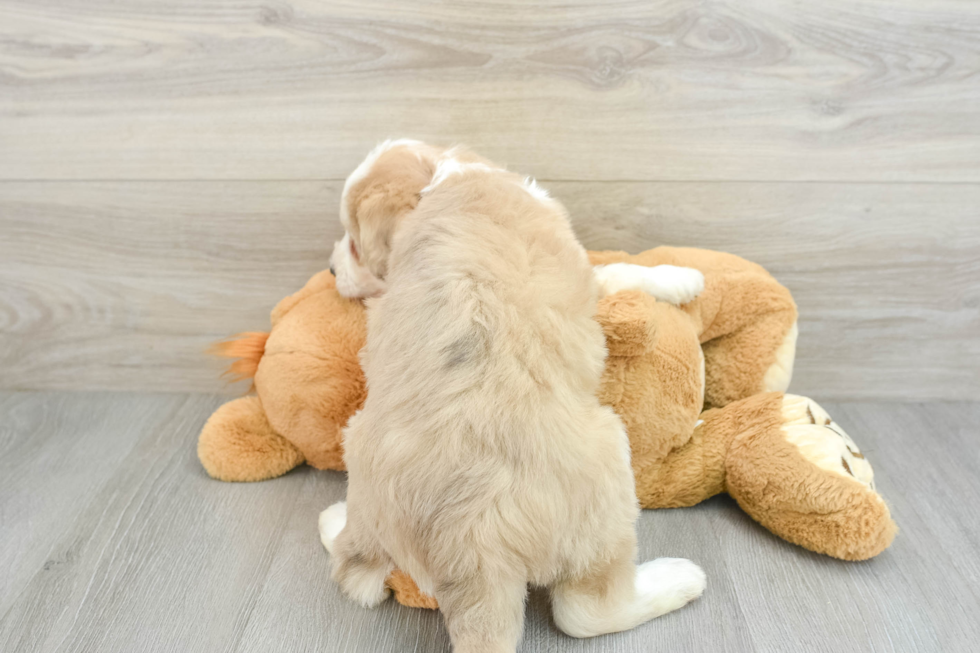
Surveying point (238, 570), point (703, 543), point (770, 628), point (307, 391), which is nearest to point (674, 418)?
point (703, 543)

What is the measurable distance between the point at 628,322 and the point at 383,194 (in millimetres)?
421

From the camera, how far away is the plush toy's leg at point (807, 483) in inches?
43.1

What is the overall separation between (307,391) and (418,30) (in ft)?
2.44

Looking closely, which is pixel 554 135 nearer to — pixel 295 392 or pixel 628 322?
pixel 628 322

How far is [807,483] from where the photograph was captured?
1114mm

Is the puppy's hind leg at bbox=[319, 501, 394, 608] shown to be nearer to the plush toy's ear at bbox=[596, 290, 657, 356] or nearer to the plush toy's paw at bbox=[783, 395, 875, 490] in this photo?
the plush toy's ear at bbox=[596, 290, 657, 356]

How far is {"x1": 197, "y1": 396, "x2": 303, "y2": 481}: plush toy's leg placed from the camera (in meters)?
1.38

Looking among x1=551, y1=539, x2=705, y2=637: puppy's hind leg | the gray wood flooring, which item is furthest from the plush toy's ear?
the gray wood flooring

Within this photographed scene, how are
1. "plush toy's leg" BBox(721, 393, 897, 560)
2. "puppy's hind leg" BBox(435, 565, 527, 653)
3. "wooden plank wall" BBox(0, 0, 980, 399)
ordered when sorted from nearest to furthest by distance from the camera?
"puppy's hind leg" BBox(435, 565, 527, 653) → "plush toy's leg" BBox(721, 393, 897, 560) → "wooden plank wall" BBox(0, 0, 980, 399)

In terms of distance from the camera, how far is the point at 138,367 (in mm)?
1697

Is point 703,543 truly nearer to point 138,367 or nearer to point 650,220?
point 650,220

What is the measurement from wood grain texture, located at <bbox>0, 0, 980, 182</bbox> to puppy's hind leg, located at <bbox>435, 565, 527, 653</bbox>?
0.88 metres

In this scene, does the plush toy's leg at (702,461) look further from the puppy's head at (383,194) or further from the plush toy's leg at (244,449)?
the plush toy's leg at (244,449)

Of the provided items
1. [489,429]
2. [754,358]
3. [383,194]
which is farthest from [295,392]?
[754,358]
